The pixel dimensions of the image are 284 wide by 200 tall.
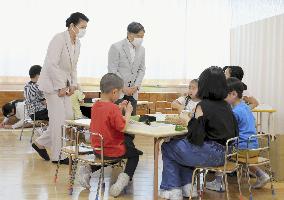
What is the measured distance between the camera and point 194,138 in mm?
3561

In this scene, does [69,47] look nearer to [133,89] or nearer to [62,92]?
[62,92]

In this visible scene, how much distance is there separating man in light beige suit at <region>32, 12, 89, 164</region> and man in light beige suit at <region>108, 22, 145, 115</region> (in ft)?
1.62

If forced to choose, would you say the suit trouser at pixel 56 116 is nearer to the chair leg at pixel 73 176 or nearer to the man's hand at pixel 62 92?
the man's hand at pixel 62 92

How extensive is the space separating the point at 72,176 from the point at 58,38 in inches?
66.8

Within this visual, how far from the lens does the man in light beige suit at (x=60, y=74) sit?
16.8ft

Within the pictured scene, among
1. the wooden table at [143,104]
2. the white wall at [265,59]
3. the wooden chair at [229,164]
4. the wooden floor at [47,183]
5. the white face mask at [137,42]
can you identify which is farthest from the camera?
the white wall at [265,59]

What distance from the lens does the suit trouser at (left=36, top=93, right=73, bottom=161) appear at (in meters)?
5.17

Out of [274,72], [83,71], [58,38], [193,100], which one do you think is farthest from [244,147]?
[83,71]

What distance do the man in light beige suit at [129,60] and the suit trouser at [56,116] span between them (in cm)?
70

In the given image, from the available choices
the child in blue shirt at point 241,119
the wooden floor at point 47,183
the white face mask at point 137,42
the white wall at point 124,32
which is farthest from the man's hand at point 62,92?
the white wall at point 124,32

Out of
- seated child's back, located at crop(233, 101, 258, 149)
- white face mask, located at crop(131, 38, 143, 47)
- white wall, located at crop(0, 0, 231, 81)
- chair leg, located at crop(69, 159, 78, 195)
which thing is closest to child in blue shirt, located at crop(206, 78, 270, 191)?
seated child's back, located at crop(233, 101, 258, 149)

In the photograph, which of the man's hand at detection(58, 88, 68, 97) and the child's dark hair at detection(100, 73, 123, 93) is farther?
the man's hand at detection(58, 88, 68, 97)

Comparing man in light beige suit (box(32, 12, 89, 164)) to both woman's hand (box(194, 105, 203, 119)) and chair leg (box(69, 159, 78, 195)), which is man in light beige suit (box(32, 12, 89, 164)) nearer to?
chair leg (box(69, 159, 78, 195))

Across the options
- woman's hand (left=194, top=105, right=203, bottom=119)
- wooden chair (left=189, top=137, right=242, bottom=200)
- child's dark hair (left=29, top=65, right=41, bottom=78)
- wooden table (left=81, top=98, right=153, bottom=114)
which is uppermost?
child's dark hair (left=29, top=65, right=41, bottom=78)
